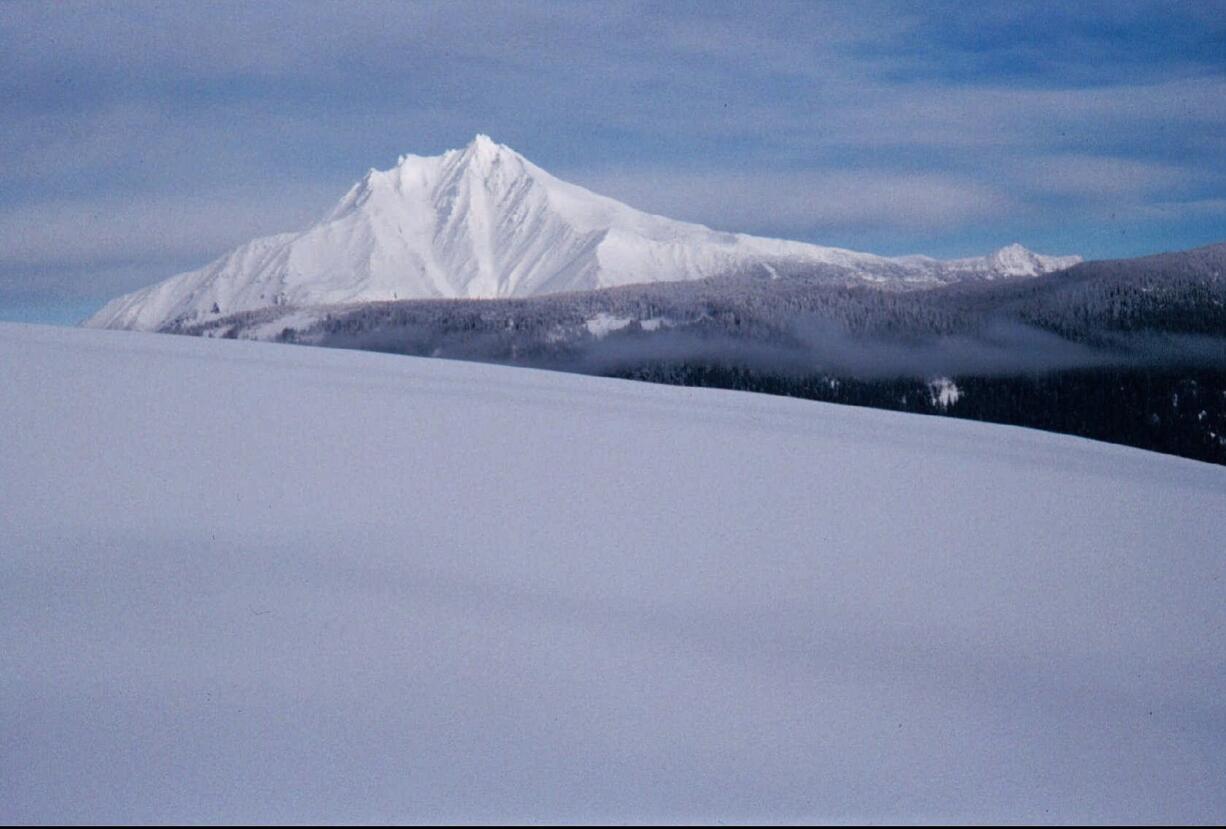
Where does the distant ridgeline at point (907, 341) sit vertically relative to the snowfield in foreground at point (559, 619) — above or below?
above

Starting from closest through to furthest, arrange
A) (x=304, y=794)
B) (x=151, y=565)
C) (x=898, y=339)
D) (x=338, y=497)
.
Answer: (x=304, y=794) < (x=151, y=565) < (x=338, y=497) < (x=898, y=339)

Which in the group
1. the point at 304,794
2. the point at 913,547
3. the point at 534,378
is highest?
the point at 534,378

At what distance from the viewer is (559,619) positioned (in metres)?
4.90

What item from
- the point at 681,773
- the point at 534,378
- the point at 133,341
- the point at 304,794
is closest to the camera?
the point at 304,794

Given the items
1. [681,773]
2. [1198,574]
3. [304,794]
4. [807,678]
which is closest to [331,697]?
[304,794]

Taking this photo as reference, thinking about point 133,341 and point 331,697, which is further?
point 133,341

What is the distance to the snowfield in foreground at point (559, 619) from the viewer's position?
3.62 metres

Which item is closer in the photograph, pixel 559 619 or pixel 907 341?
pixel 559 619

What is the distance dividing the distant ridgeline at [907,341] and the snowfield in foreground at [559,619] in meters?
63.2

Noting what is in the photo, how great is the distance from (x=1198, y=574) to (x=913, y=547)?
6.50ft

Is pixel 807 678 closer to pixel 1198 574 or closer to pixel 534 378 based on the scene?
pixel 1198 574

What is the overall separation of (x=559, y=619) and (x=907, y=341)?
8619 cm

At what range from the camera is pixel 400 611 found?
4.86 metres

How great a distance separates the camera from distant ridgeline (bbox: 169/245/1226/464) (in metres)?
76.3
